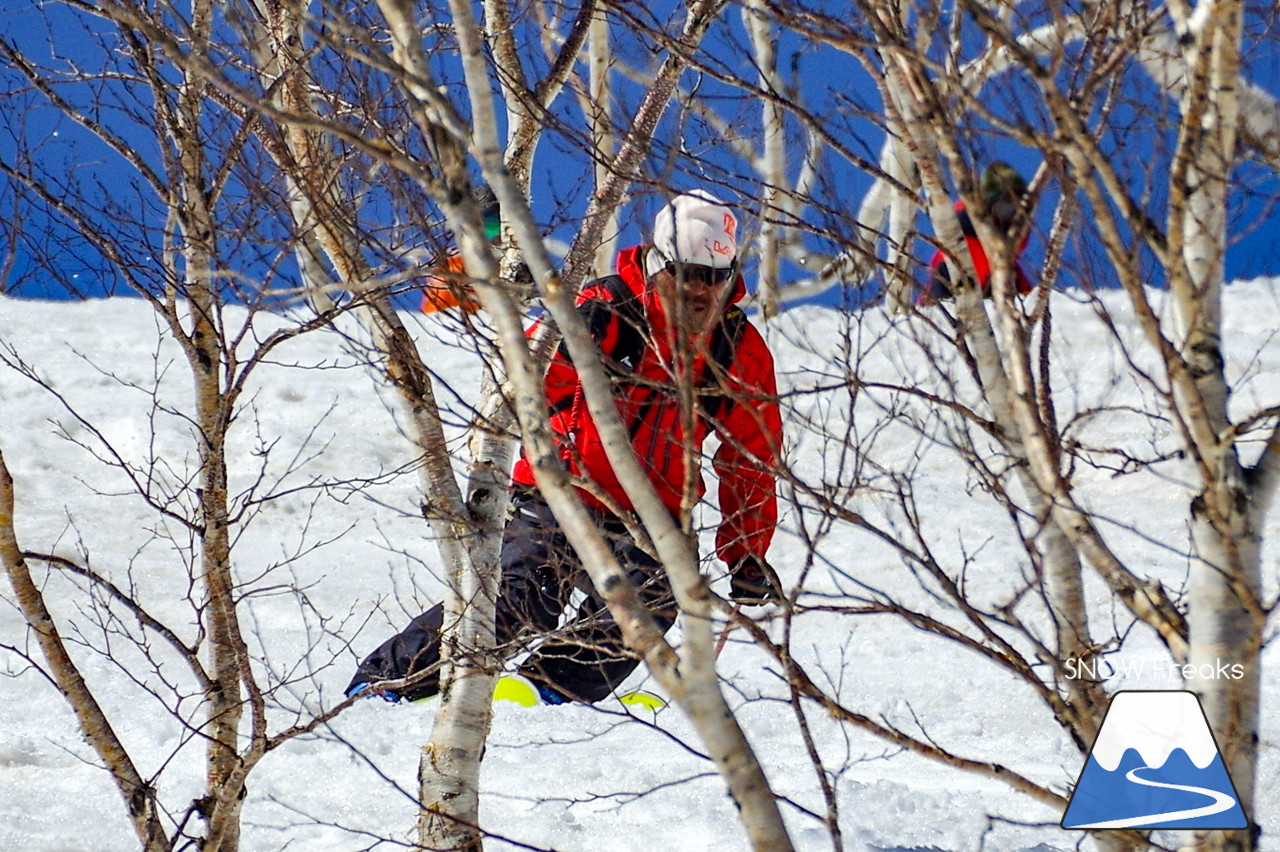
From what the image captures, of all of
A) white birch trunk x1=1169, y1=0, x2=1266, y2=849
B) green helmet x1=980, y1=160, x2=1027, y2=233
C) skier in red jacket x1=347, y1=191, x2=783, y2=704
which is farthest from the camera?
skier in red jacket x1=347, y1=191, x2=783, y2=704

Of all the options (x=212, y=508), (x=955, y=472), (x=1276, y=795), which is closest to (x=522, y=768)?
(x=212, y=508)

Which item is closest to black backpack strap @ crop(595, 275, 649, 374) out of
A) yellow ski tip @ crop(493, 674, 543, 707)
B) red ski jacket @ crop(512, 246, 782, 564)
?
red ski jacket @ crop(512, 246, 782, 564)

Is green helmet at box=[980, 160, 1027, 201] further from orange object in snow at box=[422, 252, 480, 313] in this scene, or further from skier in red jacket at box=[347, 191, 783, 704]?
orange object in snow at box=[422, 252, 480, 313]

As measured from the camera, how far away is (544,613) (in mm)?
3977

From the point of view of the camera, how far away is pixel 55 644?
2877mm

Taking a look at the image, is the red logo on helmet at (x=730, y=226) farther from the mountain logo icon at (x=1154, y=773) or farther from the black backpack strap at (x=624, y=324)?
the mountain logo icon at (x=1154, y=773)

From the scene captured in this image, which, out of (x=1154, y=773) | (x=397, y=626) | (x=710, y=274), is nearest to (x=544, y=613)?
(x=710, y=274)

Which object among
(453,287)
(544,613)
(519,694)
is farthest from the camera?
(519,694)

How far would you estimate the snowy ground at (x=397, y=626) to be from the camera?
13.0 feet

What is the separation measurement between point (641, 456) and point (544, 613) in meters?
1.41

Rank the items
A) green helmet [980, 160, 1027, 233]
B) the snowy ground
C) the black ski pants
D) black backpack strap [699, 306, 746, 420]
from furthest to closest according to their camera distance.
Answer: the snowy ground
the black ski pants
black backpack strap [699, 306, 746, 420]
green helmet [980, 160, 1027, 233]

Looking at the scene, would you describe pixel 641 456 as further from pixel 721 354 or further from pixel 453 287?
pixel 721 354

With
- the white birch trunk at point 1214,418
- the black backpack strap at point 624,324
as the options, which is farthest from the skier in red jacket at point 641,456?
the white birch trunk at point 1214,418

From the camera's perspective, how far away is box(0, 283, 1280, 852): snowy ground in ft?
13.0
